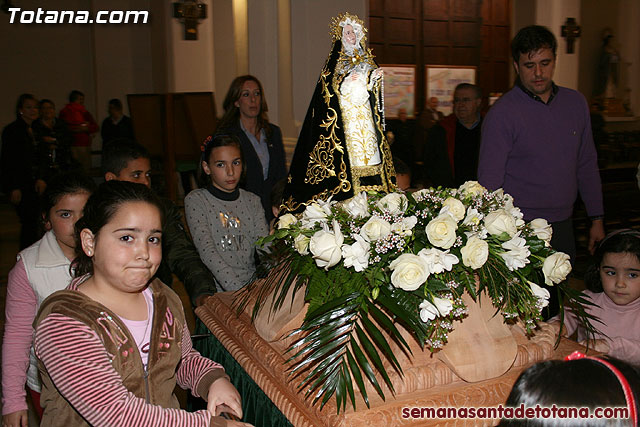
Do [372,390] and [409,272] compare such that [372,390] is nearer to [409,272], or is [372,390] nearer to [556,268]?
[409,272]

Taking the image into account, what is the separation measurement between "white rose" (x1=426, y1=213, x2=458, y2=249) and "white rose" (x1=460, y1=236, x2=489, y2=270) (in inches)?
1.9

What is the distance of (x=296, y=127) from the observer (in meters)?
8.43

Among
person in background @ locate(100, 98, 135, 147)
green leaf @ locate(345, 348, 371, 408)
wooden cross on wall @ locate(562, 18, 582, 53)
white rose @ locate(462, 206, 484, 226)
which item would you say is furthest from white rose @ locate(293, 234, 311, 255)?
wooden cross on wall @ locate(562, 18, 582, 53)

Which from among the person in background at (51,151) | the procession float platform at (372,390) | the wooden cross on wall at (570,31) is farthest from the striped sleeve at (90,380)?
the wooden cross on wall at (570,31)

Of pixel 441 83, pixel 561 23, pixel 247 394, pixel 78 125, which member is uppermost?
pixel 561 23

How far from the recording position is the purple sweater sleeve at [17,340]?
79.0 inches

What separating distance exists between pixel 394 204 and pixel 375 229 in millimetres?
168

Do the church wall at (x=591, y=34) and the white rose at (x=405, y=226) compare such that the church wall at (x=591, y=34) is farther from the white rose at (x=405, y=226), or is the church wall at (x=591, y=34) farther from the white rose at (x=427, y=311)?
the white rose at (x=427, y=311)

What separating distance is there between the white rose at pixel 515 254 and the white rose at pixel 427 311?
0.31 m

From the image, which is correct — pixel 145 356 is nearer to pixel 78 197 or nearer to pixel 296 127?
pixel 78 197

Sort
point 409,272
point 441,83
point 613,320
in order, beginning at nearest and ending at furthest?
point 409,272 → point 613,320 → point 441,83

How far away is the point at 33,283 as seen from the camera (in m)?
2.13

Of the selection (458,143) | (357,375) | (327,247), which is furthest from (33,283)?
(458,143)

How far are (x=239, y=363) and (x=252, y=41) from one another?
727 cm
